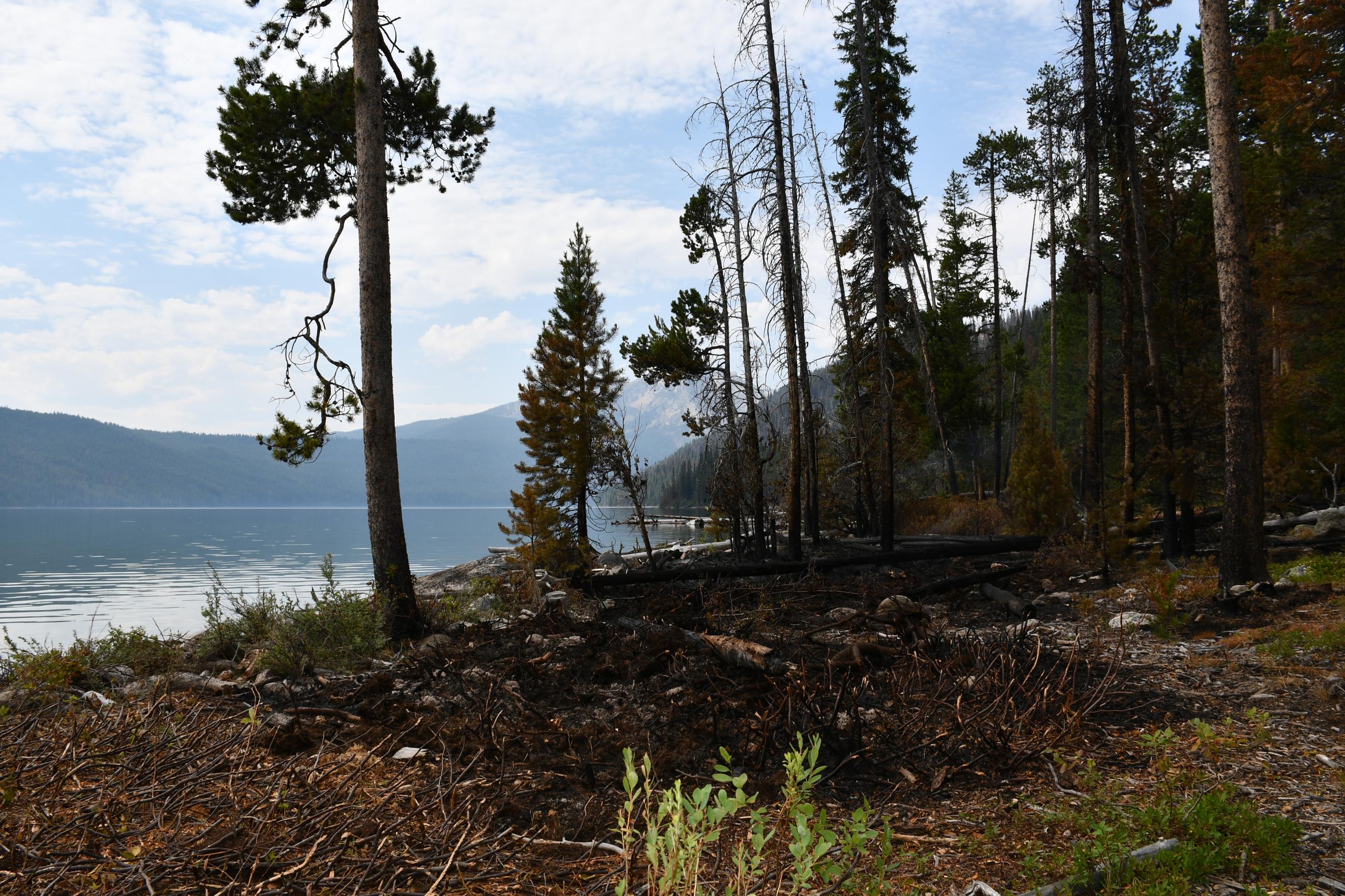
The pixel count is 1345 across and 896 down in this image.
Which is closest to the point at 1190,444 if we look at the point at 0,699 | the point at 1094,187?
the point at 1094,187

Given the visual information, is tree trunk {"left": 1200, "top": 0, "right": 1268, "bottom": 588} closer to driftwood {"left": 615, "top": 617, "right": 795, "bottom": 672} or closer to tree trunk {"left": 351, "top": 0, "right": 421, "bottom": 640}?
driftwood {"left": 615, "top": 617, "right": 795, "bottom": 672}

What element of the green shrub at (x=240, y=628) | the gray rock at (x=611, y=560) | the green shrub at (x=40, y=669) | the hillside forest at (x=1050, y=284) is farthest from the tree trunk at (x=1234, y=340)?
the gray rock at (x=611, y=560)

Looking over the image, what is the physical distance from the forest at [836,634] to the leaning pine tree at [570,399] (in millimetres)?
4233

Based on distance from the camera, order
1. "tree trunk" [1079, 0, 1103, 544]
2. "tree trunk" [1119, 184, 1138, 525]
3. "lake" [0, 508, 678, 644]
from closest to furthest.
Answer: "tree trunk" [1119, 184, 1138, 525]
"tree trunk" [1079, 0, 1103, 544]
"lake" [0, 508, 678, 644]

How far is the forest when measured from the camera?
3.04 meters

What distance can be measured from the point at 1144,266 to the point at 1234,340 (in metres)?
4.08

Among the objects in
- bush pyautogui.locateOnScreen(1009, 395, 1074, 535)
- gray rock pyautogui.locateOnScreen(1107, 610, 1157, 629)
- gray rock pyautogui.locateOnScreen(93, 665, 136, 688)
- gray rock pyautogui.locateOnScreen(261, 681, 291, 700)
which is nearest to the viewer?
gray rock pyautogui.locateOnScreen(261, 681, 291, 700)

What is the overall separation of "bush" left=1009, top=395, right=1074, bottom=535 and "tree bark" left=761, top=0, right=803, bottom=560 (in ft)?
18.2

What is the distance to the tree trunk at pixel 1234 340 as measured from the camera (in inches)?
344

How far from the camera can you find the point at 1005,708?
4637mm

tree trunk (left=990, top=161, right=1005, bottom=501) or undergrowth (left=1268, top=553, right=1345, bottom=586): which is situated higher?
tree trunk (left=990, top=161, right=1005, bottom=501)

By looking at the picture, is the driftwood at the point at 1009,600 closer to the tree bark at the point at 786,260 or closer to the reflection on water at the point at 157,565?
the tree bark at the point at 786,260

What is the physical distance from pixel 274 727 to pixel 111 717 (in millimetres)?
1015

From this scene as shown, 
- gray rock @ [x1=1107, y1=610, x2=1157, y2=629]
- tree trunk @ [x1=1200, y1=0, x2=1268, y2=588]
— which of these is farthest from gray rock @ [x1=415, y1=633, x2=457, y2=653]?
tree trunk @ [x1=1200, y1=0, x2=1268, y2=588]
